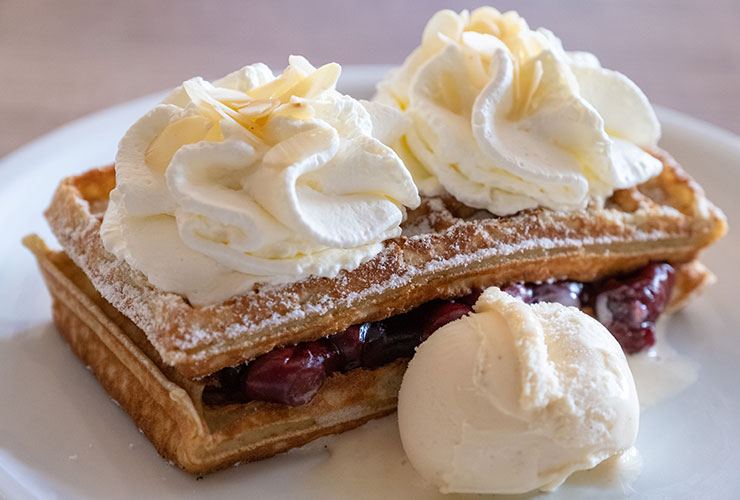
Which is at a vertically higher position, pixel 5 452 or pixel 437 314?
pixel 437 314

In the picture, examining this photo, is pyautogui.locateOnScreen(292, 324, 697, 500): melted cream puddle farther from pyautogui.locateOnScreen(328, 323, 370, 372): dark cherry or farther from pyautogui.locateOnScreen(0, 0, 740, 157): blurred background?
pyautogui.locateOnScreen(0, 0, 740, 157): blurred background

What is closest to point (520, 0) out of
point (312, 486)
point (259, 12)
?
point (259, 12)

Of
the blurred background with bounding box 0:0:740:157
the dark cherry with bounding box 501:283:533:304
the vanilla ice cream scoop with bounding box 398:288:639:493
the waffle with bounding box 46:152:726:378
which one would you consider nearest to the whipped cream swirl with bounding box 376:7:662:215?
the waffle with bounding box 46:152:726:378

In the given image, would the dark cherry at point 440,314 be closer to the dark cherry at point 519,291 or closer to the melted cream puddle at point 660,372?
the dark cherry at point 519,291

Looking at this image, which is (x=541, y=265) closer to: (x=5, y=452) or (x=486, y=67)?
(x=486, y=67)

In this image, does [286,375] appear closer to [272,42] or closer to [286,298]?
[286,298]
